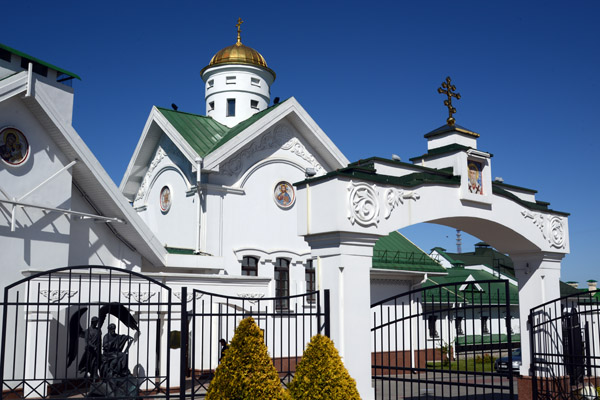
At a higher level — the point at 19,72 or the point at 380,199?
the point at 19,72

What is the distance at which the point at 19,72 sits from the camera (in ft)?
52.9

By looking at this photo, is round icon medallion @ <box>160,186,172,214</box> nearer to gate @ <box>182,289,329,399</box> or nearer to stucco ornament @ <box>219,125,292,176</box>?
stucco ornament @ <box>219,125,292,176</box>

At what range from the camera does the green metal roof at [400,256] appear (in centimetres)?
2527

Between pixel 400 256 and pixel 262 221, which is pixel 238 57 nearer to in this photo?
pixel 262 221

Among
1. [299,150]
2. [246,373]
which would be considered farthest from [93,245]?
[246,373]

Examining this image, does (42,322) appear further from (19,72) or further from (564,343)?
(564,343)

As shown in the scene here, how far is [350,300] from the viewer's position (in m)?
9.26

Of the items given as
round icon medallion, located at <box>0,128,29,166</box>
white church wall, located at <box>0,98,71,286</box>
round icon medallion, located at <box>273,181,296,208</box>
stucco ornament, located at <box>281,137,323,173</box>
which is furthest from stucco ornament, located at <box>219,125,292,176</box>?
round icon medallion, located at <box>0,128,29,166</box>

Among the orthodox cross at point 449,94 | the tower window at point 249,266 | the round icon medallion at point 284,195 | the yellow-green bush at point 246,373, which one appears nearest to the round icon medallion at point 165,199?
the tower window at point 249,266

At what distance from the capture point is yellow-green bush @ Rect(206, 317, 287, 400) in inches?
Answer: 302

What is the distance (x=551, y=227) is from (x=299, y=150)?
1319 centimetres

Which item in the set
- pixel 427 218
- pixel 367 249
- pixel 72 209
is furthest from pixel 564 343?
pixel 72 209

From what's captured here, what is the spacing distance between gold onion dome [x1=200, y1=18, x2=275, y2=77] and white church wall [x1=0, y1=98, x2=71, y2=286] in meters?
12.0

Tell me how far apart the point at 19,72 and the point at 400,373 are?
1660cm
